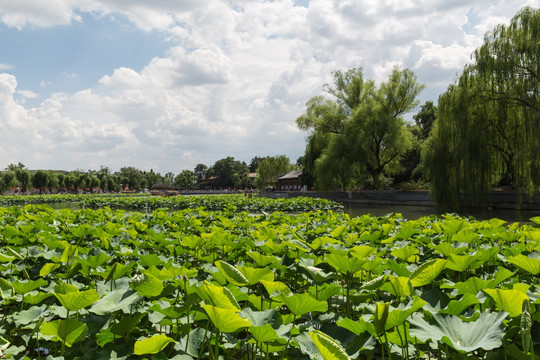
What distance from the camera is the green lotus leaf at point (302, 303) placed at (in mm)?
1308

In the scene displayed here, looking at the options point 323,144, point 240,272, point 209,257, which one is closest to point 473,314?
point 240,272

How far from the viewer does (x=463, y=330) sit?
1.20 meters

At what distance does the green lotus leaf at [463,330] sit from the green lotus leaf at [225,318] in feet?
1.81

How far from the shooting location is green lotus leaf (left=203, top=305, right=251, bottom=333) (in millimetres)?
1074

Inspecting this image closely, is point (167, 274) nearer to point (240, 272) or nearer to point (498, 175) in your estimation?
point (240, 272)

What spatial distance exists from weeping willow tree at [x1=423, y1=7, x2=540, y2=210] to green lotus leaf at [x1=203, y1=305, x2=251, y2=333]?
15045 millimetres

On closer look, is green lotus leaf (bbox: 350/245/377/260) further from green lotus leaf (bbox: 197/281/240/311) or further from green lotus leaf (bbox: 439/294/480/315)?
green lotus leaf (bbox: 197/281/240/311)

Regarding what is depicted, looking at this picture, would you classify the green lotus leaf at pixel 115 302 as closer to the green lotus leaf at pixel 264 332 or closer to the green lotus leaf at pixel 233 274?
the green lotus leaf at pixel 233 274

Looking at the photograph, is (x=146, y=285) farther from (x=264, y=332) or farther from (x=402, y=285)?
(x=402, y=285)

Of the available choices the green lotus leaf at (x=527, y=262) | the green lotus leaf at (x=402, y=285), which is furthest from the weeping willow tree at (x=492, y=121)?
the green lotus leaf at (x=402, y=285)

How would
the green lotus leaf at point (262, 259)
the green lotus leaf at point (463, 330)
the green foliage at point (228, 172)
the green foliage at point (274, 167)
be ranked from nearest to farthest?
the green lotus leaf at point (463, 330)
the green lotus leaf at point (262, 259)
the green foliage at point (274, 167)
the green foliage at point (228, 172)

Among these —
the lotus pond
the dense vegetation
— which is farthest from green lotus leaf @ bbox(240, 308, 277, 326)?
the dense vegetation

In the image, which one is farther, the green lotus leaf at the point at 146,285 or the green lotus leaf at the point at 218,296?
the green lotus leaf at the point at 146,285

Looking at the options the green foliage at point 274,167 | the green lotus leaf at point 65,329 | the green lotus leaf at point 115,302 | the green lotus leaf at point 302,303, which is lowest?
the green lotus leaf at point 65,329
